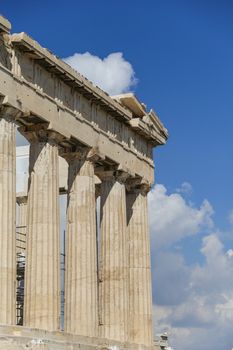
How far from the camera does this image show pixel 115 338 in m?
51.1

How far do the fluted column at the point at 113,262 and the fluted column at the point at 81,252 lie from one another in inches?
143

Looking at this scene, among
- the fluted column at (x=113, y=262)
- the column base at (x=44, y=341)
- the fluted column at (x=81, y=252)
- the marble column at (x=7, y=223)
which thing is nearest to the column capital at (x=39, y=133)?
the marble column at (x=7, y=223)

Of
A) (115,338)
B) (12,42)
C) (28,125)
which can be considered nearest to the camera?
(12,42)

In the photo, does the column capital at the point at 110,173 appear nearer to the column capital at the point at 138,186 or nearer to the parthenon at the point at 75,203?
the parthenon at the point at 75,203

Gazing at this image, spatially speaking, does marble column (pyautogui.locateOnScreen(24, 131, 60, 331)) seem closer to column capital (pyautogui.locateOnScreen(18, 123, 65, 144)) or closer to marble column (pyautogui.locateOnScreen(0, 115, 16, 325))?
column capital (pyautogui.locateOnScreen(18, 123, 65, 144))

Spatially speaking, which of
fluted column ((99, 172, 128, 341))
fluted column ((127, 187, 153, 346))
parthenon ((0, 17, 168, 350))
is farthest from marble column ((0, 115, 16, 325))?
fluted column ((127, 187, 153, 346))

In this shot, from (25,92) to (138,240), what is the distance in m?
17.5

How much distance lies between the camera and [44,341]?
134 feet

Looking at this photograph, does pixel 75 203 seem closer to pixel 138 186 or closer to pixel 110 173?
pixel 110 173

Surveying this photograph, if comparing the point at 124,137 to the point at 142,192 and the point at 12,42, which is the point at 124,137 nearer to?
the point at 142,192

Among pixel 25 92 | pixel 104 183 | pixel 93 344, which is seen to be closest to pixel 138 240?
pixel 104 183

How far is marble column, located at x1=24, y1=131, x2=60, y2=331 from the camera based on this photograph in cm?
4325

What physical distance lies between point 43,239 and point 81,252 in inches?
182

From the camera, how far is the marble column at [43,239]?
4325 cm
